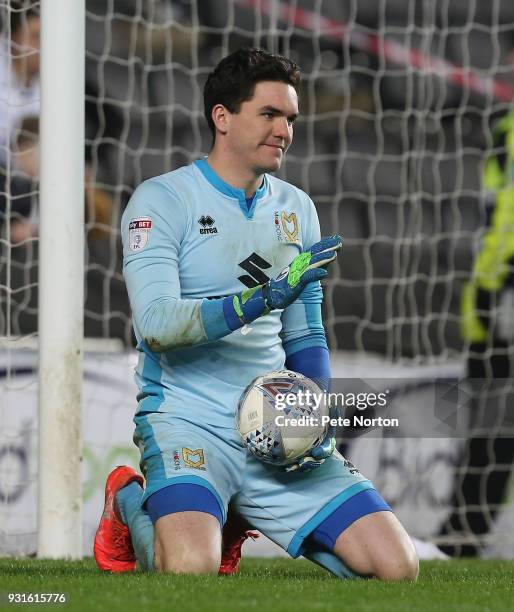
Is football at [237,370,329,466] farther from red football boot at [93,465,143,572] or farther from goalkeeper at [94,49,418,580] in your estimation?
red football boot at [93,465,143,572]

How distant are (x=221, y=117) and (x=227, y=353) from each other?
0.74 metres

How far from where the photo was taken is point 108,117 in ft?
21.5

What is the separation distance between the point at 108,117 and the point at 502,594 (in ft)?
12.6

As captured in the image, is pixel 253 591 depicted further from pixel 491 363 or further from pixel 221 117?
pixel 491 363

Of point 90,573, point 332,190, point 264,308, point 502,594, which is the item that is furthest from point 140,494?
point 332,190

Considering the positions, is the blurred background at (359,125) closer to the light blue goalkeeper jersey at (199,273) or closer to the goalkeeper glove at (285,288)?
the light blue goalkeeper jersey at (199,273)

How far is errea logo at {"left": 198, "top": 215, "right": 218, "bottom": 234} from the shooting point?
3898 mm

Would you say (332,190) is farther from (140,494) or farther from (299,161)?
(140,494)

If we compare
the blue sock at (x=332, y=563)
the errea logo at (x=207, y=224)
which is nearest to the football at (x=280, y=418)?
the blue sock at (x=332, y=563)

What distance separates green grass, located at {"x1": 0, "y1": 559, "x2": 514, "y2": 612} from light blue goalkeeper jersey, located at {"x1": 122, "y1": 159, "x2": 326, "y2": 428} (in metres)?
0.55

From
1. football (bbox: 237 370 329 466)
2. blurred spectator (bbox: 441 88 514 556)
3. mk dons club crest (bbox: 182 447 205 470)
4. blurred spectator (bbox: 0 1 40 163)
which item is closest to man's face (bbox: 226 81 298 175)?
football (bbox: 237 370 329 466)

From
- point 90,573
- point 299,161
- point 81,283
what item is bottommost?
point 90,573

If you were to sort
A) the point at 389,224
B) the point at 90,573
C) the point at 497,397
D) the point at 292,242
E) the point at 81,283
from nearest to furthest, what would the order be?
the point at 90,573, the point at 292,242, the point at 81,283, the point at 497,397, the point at 389,224

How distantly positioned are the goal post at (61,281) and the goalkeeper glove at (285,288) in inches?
44.3
